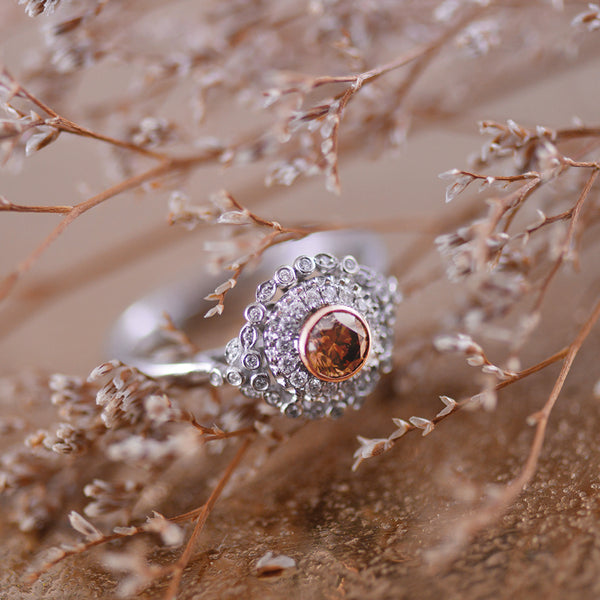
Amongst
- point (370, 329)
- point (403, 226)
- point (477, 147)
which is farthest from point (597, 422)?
point (477, 147)

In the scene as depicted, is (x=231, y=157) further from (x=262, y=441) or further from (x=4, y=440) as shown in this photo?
(x=4, y=440)

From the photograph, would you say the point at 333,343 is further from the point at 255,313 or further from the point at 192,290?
the point at 192,290

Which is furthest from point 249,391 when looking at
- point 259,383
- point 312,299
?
point 312,299

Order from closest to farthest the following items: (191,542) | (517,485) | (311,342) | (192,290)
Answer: (517,485) → (191,542) → (311,342) → (192,290)

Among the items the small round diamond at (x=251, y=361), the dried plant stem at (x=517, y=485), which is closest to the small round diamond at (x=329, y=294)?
the small round diamond at (x=251, y=361)

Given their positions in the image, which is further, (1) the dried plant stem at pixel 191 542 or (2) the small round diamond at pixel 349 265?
(2) the small round diamond at pixel 349 265

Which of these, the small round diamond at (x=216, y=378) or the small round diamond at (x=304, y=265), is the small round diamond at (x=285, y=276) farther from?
the small round diamond at (x=216, y=378)
